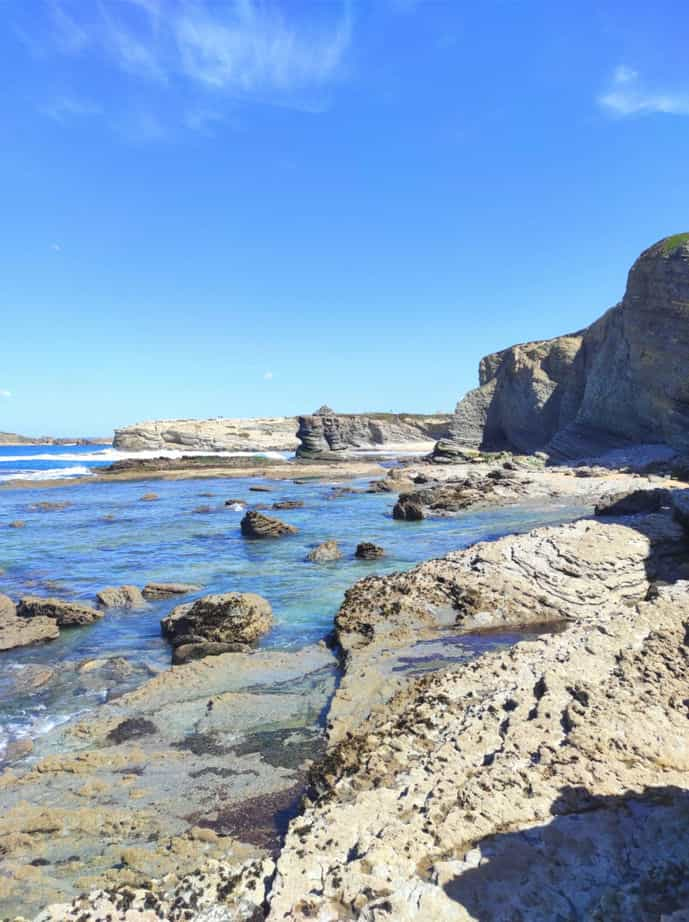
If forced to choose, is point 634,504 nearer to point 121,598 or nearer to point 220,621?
point 220,621

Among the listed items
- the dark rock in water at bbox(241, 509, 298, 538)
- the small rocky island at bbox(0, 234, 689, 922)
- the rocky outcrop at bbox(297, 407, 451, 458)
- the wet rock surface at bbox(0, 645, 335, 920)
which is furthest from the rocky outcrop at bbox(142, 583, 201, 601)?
the rocky outcrop at bbox(297, 407, 451, 458)

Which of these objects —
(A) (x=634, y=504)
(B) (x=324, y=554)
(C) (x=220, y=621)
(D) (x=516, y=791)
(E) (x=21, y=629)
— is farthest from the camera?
(A) (x=634, y=504)

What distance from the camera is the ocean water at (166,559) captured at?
29.1ft

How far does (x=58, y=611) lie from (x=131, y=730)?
5337 millimetres

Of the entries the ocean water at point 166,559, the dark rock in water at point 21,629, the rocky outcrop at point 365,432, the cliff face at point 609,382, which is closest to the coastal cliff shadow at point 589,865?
the ocean water at point 166,559

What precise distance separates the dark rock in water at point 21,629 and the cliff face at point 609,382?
99.1ft

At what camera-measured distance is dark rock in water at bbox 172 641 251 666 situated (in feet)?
28.9

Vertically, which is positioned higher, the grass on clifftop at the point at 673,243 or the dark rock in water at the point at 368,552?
the grass on clifftop at the point at 673,243

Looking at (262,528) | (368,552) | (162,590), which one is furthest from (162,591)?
(262,528)

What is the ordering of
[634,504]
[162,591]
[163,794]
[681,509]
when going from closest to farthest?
[163,794]
[681,509]
[162,591]
[634,504]

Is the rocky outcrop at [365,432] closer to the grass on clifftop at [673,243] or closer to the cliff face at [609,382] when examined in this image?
the cliff face at [609,382]

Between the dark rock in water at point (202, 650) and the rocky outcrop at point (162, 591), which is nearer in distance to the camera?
the dark rock in water at point (202, 650)

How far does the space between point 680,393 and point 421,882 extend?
33.7m

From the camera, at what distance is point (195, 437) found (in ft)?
329
